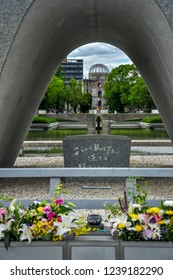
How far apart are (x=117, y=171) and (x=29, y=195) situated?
133 inches

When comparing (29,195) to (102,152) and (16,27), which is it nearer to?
(102,152)

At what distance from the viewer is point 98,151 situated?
10836 millimetres

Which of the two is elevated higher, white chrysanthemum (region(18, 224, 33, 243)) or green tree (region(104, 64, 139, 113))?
green tree (region(104, 64, 139, 113))

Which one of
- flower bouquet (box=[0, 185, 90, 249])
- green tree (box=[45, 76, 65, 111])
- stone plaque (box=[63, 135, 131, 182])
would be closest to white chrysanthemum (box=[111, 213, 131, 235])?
flower bouquet (box=[0, 185, 90, 249])

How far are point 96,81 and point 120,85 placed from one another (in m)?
86.2

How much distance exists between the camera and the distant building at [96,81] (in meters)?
148

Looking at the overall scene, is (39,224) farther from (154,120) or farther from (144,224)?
(154,120)

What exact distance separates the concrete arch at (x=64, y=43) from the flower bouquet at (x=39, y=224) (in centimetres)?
404

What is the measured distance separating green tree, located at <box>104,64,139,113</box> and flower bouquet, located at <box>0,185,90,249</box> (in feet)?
205

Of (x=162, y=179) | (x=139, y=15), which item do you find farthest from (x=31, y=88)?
(x=162, y=179)

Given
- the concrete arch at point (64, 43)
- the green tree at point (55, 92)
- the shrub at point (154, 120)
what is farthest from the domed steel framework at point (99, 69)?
the concrete arch at point (64, 43)

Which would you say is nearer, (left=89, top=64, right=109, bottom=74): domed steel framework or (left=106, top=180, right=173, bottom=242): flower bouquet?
(left=106, top=180, right=173, bottom=242): flower bouquet

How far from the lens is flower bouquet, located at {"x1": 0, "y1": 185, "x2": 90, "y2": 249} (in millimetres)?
3320

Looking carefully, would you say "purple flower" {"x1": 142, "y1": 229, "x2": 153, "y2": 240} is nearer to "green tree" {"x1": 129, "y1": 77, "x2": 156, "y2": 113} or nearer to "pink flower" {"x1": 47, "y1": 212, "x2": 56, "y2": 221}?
"pink flower" {"x1": 47, "y1": 212, "x2": 56, "y2": 221}
